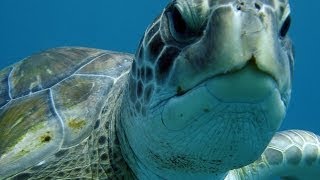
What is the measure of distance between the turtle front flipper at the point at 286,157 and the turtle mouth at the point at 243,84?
179 centimetres

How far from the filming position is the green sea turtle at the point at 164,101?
127 cm

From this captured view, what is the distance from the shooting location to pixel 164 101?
1506 millimetres

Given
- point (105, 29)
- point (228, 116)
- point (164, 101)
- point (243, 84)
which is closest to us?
point (243, 84)

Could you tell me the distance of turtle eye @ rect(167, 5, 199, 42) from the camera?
54.7 inches

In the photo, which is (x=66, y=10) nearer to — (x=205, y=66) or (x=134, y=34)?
(x=134, y=34)

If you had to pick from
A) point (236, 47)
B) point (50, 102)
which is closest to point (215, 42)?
point (236, 47)

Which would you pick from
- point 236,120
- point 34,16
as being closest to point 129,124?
point 236,120

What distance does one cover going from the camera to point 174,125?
150 cm

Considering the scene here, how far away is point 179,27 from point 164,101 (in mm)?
255

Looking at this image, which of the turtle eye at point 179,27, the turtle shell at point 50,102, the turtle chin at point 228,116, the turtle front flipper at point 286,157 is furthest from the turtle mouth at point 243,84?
the turtle front flipper at point 286,157

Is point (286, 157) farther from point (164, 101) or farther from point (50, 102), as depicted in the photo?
point (164, 101)

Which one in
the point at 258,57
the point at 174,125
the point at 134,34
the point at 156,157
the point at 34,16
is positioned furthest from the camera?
the point at 134,34

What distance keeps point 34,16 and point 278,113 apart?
64320 millimetres

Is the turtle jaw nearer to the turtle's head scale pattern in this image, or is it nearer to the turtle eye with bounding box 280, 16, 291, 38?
the turtle's head scale pattern
